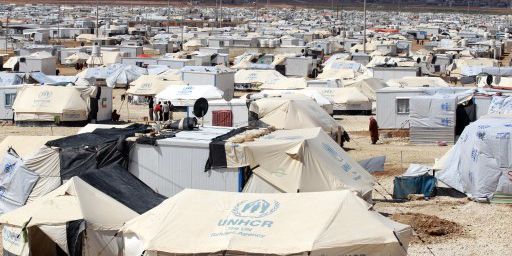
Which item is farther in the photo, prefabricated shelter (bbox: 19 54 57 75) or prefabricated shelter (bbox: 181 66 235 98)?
prefabricated shelter (bbox: 19 54 57 75)

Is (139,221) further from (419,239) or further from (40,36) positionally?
(40,36)

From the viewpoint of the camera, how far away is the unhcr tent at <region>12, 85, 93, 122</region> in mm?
31531

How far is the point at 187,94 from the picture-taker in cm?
3556

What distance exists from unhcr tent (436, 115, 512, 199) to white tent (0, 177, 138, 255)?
25.4ft

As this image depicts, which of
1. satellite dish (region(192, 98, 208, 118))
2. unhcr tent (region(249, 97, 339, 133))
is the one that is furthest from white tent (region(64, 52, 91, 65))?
satellite dish (region(192, 98, 208, 118))

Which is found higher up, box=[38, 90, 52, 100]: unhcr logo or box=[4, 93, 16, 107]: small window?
box=[38, 90, 52, 100]: unhcr logo

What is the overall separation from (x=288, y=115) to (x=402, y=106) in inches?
232

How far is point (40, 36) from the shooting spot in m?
79.6

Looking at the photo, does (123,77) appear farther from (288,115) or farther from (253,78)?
(288,115)

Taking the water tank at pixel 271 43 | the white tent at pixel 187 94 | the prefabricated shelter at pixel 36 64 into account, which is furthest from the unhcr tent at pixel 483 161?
the water tank at pixel 271 43

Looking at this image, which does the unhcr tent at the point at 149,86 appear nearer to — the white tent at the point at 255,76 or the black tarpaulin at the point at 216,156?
the white tent at the point at 255,76

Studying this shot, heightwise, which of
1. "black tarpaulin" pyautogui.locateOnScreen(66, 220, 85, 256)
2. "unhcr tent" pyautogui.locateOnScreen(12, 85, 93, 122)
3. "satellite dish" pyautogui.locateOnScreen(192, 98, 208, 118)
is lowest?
"black tarpaulin" pyautogui.locateOnScreen(66, 220, 85, 256)

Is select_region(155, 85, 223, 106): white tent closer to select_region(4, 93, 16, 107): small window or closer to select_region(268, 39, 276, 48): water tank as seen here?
select_region(4, 93, 16, 107): small window

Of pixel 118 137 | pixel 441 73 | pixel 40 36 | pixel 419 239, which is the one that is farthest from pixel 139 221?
pixel 40 36
